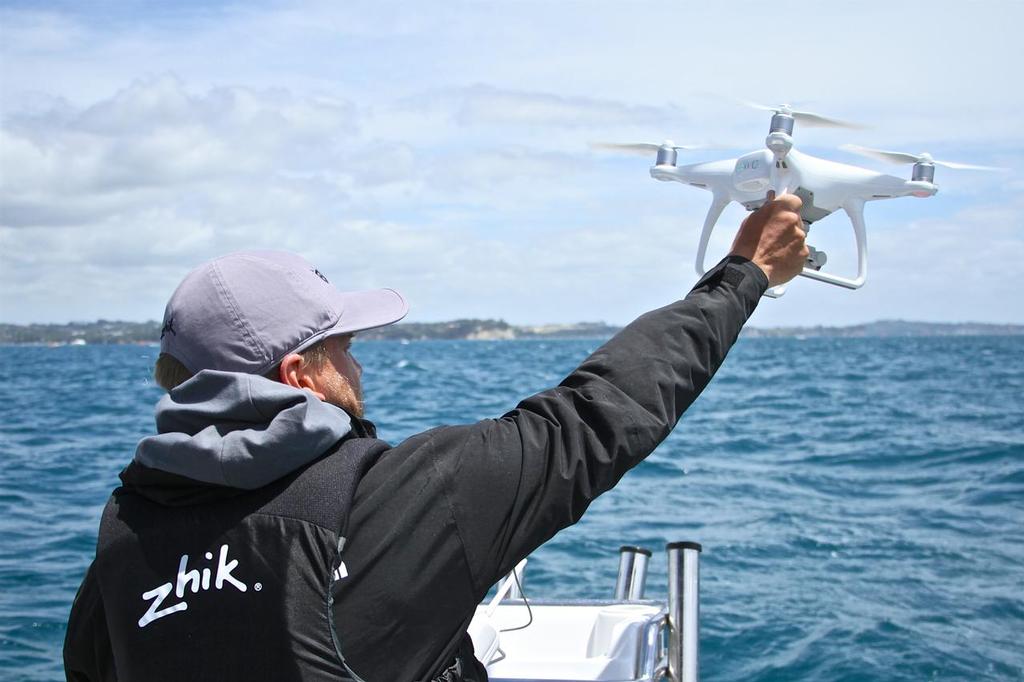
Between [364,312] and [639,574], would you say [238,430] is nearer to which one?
[364,312]

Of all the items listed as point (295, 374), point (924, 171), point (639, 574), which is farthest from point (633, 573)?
point (295, 374)

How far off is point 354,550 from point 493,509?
0.24 meters

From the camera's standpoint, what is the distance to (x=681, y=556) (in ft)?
13.8

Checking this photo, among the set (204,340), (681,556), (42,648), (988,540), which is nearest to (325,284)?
(204,340)

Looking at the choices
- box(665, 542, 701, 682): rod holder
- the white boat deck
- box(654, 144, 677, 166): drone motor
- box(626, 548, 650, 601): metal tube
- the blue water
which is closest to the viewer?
box(654, 144, 677, 166): drone motor

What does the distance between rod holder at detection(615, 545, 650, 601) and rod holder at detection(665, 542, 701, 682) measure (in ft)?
3.80

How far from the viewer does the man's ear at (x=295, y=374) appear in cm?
187

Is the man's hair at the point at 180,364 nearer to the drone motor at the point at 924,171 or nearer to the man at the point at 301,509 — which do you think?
the man at the point at 301,509

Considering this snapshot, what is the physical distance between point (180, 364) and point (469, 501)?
2.04 feet

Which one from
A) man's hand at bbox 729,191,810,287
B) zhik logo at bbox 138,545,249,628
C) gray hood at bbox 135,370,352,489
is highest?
man's hand at bbox 729,191,810,287

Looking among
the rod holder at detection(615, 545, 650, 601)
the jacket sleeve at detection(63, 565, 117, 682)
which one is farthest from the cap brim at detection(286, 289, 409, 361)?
the rod holder at detection(615, 545, 650, 601)

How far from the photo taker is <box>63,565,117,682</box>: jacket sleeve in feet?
6.08

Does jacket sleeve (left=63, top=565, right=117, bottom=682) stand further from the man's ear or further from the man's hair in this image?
the man's ear

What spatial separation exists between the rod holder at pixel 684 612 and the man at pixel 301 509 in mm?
2385
